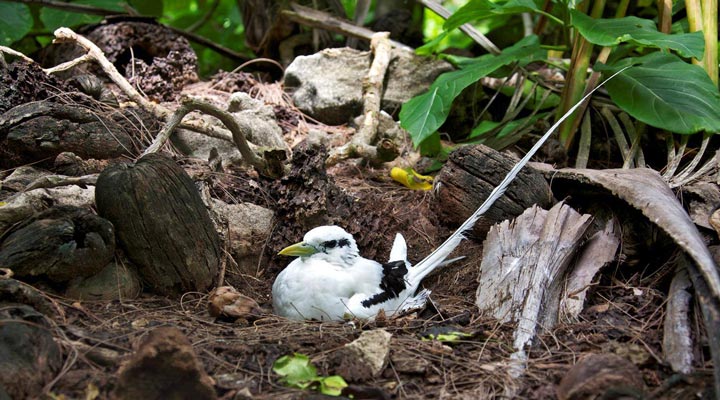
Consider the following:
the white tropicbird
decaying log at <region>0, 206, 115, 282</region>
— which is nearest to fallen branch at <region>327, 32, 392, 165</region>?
the white tropicbird

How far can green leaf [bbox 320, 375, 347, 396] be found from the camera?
2.92 metres

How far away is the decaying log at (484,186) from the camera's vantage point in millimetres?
4512

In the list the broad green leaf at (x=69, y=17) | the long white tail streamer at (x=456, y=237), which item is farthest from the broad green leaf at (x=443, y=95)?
the broad green leaf at (x=69, y=17)

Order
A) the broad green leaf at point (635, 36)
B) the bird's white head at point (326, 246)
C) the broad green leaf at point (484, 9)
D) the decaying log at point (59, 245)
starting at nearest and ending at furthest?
the decaying log at point (59, 245)
the bird's white head at point (326, 246)
the broad green leaf at point (635, 36)
the broad green leaf at point (484, 9)

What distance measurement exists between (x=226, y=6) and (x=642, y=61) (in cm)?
634

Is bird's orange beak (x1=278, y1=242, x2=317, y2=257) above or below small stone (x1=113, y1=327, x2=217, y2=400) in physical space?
above

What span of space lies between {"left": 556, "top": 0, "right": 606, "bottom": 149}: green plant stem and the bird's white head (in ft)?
7.33

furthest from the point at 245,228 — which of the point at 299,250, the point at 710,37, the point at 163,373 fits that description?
the point at 710,37

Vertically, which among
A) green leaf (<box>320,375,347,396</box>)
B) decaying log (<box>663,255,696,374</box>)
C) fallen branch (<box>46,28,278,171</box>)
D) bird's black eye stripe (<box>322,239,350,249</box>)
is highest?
fallen branch (<box>46,28,278,171</box>)

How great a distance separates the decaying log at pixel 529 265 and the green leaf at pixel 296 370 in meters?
1.13

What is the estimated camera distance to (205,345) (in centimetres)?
323

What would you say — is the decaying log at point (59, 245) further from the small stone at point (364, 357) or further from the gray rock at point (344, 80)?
the gray rock at point (344, 80)

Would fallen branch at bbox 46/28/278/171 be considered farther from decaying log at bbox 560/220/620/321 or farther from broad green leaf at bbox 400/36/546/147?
decaying log at bbox 560/220/620/321

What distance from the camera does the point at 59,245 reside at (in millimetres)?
3430
